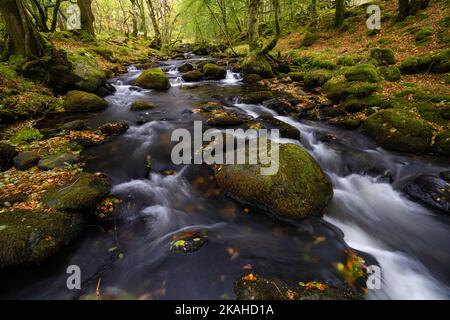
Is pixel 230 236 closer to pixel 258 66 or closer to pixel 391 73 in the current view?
pixel 391 73

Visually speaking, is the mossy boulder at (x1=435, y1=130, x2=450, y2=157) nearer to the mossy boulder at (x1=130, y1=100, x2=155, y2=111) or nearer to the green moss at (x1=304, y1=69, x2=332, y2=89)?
the green moss at (x1=304, y1=69, x2=332, y2=89)

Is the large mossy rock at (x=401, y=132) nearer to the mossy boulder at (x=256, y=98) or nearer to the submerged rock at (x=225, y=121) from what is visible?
the submerged rock at (x=225, y=121)

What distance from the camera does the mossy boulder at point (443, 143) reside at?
247 inches

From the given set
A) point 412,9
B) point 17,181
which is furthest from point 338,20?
point 17,181

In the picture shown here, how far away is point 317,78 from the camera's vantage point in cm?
1182

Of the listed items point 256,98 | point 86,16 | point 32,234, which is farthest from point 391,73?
point 86,16

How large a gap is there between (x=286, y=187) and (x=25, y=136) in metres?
6.94

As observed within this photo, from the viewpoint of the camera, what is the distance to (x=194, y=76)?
15.0m

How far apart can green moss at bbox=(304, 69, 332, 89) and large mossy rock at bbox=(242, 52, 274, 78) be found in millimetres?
2653

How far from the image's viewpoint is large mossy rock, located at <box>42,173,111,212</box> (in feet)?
14.1

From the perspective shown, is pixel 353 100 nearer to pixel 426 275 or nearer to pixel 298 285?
pixel 426 275

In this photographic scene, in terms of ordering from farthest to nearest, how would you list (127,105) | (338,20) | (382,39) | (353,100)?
(338,20)
(382,39)
(127,105)
(353,100)

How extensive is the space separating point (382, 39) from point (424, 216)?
12.9 m

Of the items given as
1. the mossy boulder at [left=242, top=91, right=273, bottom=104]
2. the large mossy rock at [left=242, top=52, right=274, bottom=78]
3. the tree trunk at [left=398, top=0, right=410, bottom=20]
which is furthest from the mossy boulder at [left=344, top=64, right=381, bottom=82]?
the tree trunk at [left=398, top=0, right=410, bottom=20]
